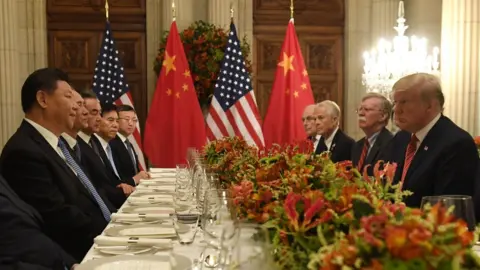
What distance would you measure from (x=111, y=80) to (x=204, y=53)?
1.26 m

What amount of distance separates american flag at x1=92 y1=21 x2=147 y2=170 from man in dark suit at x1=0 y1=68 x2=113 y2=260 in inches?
157

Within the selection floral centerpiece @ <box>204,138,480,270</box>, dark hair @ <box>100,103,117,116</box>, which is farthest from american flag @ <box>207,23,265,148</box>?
floral centerpiece @ <box>204,138,480,270</box>

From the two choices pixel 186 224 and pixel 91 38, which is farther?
pixel 91 38

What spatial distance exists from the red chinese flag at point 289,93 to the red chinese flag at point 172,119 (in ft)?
3.37

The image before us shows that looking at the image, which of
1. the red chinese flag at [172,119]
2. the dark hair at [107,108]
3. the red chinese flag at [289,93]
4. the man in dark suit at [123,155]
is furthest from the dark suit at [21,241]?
the red chinese flag at [289,93]

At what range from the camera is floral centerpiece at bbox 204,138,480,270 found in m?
0.85

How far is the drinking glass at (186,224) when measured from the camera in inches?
70.1

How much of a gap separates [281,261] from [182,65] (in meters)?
6.34

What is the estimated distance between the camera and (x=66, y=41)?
806cm

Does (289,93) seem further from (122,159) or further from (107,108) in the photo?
(107,108)

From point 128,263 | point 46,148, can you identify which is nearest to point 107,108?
point 46,148

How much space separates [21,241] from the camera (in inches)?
96.3

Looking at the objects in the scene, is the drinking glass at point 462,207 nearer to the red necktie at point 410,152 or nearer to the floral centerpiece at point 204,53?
the red necktie at point 410,152

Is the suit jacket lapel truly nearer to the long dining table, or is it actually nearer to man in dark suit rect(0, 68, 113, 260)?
man in dark suit rect(0, 68, 113, 260)
